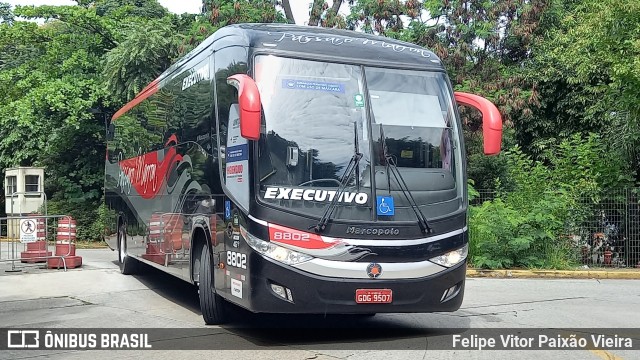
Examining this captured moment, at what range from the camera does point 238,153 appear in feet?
26.9

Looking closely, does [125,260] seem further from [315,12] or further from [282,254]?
[315,12]

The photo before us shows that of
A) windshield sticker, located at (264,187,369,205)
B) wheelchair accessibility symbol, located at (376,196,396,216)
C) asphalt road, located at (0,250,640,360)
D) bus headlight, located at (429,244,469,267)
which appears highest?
windshield sticker, located at (264,187,369,205)

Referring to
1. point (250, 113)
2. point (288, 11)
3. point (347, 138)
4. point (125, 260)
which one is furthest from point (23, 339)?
point (288, 11)

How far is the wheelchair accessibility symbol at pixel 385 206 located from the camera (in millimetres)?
7863

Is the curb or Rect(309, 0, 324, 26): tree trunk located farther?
Rect(309, 0, 324, 26): tree trunk

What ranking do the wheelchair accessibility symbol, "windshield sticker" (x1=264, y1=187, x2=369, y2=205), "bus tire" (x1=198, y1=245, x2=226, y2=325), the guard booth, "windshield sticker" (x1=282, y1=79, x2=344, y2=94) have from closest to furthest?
"windshield sticker" (x1=264, y1=187, x2=369, y2=205), the wheelchair accessibility symbol, "windshield sticker" (x1=282, y1=79, x2=344, y2=94), "bus tire" (x1=198, y1=245, x2=226, y2=325), the guard booth

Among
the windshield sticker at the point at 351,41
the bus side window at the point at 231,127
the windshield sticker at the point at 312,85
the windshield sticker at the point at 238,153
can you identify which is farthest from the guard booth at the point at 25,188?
the windshield sticker at the point at 312,85

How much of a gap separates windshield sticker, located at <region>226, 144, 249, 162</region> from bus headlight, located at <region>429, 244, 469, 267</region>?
7.73 feet

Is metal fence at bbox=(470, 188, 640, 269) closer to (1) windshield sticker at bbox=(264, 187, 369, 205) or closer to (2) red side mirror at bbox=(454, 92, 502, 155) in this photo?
(2) red side mirror at bbox=(454, 92, 502, 155)

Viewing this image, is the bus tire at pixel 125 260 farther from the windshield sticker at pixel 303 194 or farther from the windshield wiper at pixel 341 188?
the windshield wiper at pixel 341 188

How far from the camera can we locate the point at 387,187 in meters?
7.96

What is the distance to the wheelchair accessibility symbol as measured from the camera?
7863 mm

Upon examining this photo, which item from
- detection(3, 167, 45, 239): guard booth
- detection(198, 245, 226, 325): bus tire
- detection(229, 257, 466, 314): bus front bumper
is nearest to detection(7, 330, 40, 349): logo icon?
detection(198, 245, 226, 325): bus tire

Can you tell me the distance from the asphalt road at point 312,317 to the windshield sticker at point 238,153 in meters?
2.09
